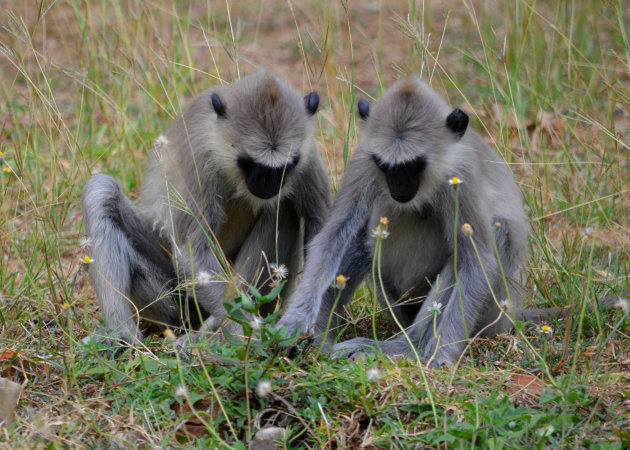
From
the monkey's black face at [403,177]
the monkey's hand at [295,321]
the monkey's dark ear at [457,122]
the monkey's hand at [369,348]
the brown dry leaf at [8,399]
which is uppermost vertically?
the monkey's dark ear at [457,122]

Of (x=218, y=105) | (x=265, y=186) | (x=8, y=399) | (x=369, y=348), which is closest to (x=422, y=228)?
(x=369, y=348)

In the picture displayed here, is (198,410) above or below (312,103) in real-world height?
below

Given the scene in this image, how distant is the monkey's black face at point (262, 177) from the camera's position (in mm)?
4969

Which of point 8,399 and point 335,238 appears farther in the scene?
point 335,238

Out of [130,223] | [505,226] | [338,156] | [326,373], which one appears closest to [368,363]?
[326,373]

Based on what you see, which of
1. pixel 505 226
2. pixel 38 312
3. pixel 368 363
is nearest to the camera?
pixel 368 363

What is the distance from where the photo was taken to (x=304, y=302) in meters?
4.85

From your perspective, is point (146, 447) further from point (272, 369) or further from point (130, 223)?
point (130, 223)

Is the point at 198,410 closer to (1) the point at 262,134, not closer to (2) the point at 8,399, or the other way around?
(2) the point at 8,399

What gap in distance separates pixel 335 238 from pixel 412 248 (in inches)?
22.2

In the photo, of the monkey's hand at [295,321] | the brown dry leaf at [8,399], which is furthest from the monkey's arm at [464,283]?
the brown dry leaf at [8,399]

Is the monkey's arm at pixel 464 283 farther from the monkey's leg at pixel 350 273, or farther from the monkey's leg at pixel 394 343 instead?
the monkey's leg at pixel 350 273

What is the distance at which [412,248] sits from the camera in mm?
5355

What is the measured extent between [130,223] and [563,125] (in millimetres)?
4596
